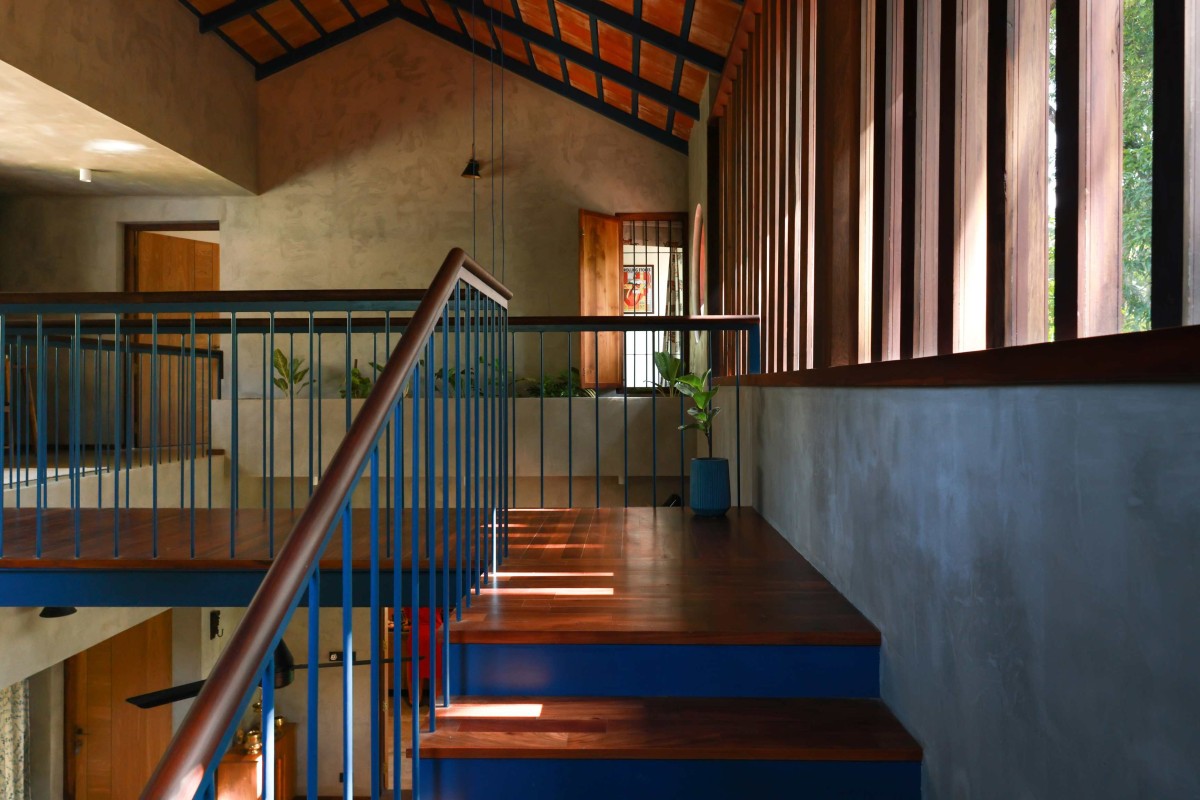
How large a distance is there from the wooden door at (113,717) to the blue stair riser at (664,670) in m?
6.79

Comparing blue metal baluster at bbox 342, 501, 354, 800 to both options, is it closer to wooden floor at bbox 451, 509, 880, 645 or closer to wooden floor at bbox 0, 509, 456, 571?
wooden floor at bbox 451, 509, 880, 645

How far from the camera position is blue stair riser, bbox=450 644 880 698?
7.51ft

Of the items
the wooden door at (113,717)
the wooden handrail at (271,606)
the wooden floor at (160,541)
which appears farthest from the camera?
the wooden door at (113,717)

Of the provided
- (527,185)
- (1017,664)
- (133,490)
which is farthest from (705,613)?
(527,185)

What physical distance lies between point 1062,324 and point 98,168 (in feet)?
26.6

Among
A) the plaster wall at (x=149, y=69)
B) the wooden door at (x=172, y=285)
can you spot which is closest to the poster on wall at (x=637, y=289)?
the plaster wall at (x=149, y=69)

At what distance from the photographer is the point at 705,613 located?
249 centimetres

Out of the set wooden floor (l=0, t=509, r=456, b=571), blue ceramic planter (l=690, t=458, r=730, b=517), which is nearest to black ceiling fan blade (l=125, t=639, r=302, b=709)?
wooden floor (l=0, t=509, r=456, b=571)

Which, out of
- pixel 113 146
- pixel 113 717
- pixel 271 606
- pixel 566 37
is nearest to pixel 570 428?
pixel 271 606

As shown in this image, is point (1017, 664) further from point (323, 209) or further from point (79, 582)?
point (323, 209)

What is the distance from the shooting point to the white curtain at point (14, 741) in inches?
281

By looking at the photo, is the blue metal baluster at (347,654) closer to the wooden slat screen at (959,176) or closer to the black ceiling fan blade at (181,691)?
the wooden slat screen at (959,176)

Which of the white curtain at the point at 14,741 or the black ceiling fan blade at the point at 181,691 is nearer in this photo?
the black ceiling fan blade at the point at 181,691

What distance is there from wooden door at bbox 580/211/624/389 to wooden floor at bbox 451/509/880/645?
4.46m
